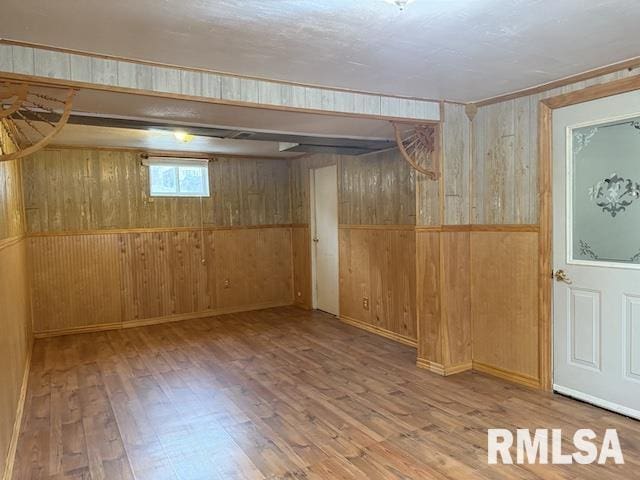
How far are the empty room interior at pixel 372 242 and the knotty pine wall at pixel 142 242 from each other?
4 cm

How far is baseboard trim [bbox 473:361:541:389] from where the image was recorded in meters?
3.43

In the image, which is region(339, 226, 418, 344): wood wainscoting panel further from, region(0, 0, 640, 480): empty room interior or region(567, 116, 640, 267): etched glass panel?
region(567, 116, 640, 267): etched glass panel

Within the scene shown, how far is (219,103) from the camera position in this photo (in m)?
2.82

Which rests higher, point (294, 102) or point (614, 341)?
point (294, 102)

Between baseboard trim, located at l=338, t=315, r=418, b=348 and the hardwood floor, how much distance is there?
0.15 m

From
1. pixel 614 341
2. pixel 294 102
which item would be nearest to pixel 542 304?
pixel 614 341

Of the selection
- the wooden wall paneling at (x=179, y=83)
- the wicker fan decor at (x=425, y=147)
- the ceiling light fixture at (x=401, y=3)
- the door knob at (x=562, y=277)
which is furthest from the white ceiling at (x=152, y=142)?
the door knob at (x=562, y=277)

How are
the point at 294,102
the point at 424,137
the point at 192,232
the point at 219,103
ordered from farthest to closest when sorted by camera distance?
the point at 192,232
the point at 424,137
the point at 294,102
the point at 219,103

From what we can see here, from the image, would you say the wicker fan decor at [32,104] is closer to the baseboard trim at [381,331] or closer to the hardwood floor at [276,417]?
the hardwood floor at [276,417]

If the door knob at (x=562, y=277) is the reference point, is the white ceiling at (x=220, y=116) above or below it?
above

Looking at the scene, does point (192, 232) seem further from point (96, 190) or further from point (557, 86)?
point (557, 86)

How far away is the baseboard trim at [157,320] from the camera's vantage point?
550 cm

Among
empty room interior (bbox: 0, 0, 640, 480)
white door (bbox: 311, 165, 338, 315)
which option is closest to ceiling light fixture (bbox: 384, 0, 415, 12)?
empty room interior (bbox: 0, 0, 640, 480)

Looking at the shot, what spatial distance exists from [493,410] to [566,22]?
2.40 m
